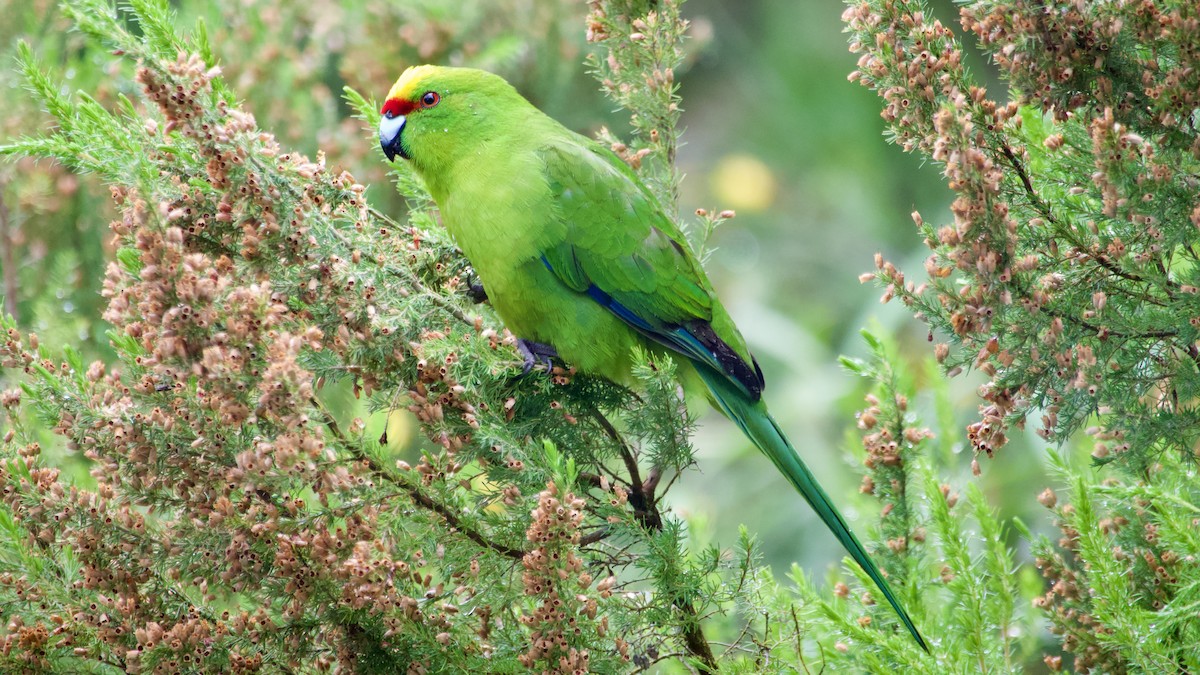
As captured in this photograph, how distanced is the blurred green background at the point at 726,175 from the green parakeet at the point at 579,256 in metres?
0.38

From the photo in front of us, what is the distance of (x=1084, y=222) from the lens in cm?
199

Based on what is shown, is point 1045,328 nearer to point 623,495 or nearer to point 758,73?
point 623,495

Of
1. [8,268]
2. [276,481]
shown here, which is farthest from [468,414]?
[8,268]

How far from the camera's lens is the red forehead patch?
9.03 feet

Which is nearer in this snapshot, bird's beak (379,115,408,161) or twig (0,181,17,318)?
bird's beak (379,115,408,161)

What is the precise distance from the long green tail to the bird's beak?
3.13ft

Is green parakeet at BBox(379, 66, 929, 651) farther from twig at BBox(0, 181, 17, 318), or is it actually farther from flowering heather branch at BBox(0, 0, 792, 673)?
twig at BBox(0, 181, 17, 318)

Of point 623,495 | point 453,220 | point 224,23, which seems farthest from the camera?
point 224,23

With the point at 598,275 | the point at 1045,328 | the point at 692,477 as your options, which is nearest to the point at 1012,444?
the point at 692,477

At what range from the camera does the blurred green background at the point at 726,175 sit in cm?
348

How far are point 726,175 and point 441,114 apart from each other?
4.71m

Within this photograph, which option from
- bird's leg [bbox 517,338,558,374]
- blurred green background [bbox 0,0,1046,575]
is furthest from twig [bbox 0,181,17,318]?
bird's leg [bbox 517,338,558,374]

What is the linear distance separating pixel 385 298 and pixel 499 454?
1.16ft

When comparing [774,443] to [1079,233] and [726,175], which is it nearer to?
[1079,233]
